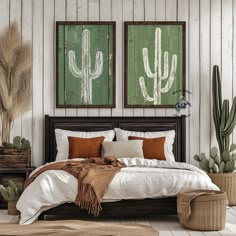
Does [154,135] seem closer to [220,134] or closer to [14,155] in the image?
[220,134]

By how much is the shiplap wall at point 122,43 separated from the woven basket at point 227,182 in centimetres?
67

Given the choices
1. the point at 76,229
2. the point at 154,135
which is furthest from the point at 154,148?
the point at 76,229

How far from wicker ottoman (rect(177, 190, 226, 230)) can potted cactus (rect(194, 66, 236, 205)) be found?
168cm

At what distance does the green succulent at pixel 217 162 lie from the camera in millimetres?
7824

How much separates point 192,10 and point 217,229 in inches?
132

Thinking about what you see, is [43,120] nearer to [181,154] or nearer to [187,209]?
[181,154]

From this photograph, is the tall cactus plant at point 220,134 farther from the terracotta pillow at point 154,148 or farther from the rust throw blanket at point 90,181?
the rust throw blanket at point 90,181

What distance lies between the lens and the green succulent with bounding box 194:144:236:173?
782cm

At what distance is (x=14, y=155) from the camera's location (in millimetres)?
7758

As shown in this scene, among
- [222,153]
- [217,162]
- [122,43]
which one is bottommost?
[217,162]

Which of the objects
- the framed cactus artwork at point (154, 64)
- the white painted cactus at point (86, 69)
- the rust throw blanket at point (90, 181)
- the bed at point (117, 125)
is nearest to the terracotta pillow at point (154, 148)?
the bed at point (117, 125)

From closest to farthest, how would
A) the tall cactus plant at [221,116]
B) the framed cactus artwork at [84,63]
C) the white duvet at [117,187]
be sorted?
the white duvet at [117,187] < the tall cactus plant at [221,116] < the framed cactus artwork at [84,63]

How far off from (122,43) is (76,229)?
3244 mm

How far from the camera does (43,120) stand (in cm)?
831
